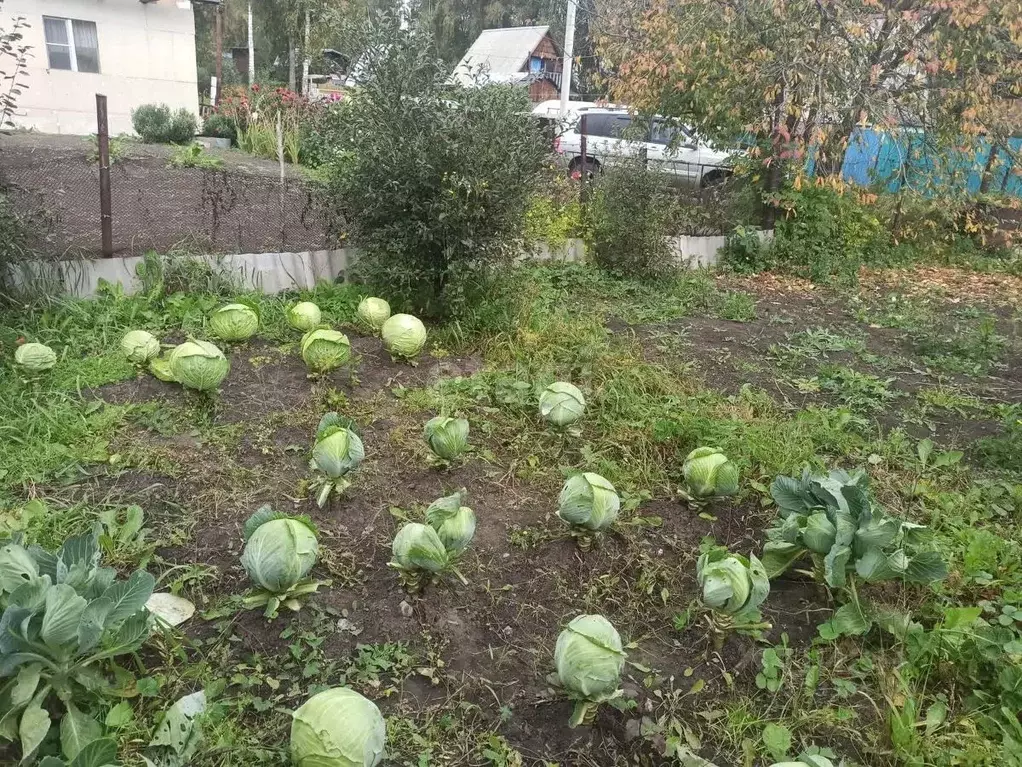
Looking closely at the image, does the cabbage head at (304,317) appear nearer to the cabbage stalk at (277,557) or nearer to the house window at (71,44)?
the cabbage stalk at (277,557)

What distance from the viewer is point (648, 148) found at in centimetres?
1221

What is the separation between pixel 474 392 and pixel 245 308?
164 cm

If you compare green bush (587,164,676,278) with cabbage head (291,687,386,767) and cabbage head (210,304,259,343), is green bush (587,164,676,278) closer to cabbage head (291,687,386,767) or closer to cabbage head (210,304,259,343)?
cabbage head (210,304,259,343)

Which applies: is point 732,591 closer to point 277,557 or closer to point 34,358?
point 277,557

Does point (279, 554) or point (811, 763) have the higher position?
point (279, 554)

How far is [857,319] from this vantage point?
6.88 m

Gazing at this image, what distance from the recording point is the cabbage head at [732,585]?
247 cm

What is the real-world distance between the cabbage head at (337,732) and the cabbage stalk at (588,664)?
23.1 inches

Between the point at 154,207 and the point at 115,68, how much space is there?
447 inches

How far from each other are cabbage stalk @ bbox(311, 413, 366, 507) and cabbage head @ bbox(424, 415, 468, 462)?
391 millimetres

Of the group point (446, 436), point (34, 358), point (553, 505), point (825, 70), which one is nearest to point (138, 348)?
point (34, 358)

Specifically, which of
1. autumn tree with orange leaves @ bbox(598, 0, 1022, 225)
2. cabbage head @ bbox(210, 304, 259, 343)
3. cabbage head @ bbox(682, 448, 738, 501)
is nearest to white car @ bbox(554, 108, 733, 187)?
autumn tree with orange leaves @ bbox(598, 0, 1022, 225)

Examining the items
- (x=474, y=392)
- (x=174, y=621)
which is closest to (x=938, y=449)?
(x=474, y=392)

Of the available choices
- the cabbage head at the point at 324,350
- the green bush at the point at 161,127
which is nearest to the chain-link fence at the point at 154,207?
the cabbage head at the point at 324,350
